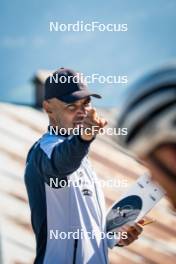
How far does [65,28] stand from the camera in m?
2.81

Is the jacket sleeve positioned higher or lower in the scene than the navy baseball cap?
lower

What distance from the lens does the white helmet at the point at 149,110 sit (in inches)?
19.1

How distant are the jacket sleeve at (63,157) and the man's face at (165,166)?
123cm

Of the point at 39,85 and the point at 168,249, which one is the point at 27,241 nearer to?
the point at 168,249

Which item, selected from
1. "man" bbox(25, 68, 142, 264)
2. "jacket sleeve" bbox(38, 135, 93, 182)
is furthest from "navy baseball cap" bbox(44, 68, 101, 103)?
"jacket sleeve" bbox(38, 135, 93, 182)

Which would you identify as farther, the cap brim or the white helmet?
the cap brim

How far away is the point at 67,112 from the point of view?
210 cm

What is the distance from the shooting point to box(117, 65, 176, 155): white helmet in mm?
484
